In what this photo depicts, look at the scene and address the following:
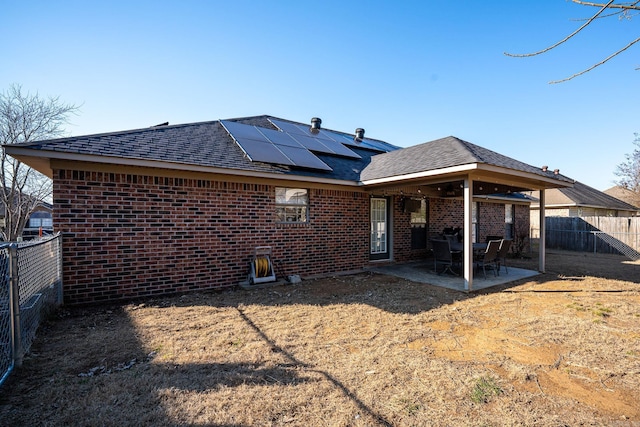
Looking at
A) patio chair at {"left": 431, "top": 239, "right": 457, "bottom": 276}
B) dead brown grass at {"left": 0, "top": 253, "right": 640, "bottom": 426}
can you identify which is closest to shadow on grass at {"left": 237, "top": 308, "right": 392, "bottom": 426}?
dead brown grass at {"left": 0, "top": 253, "right": 640, "bottom": 426}

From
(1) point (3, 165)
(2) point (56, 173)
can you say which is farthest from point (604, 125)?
(1) point (3, 165)

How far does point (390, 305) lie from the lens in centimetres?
543

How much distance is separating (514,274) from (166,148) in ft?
31.9

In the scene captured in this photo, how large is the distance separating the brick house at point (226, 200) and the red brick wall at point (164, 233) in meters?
0.02

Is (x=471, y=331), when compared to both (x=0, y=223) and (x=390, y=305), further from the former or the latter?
Result: (x=0, y=223)

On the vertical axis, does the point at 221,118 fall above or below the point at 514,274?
above

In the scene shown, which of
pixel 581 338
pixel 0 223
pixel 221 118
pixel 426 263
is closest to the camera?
pixel 581 338

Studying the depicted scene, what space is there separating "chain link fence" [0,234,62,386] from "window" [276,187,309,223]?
4.30 meters

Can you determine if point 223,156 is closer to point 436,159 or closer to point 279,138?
point 279,138

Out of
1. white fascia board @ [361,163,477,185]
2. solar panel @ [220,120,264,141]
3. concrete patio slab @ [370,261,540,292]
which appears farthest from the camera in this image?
solar panel @ [220,120,264,141]

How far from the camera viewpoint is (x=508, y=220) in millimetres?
14211

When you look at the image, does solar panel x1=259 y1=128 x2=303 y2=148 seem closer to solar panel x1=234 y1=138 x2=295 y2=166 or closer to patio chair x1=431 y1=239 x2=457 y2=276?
solar panel x1=234 y1=138 x2=295 y2=166

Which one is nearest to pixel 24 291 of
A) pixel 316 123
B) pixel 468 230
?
pixel 468 230

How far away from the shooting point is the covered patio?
632 cm
